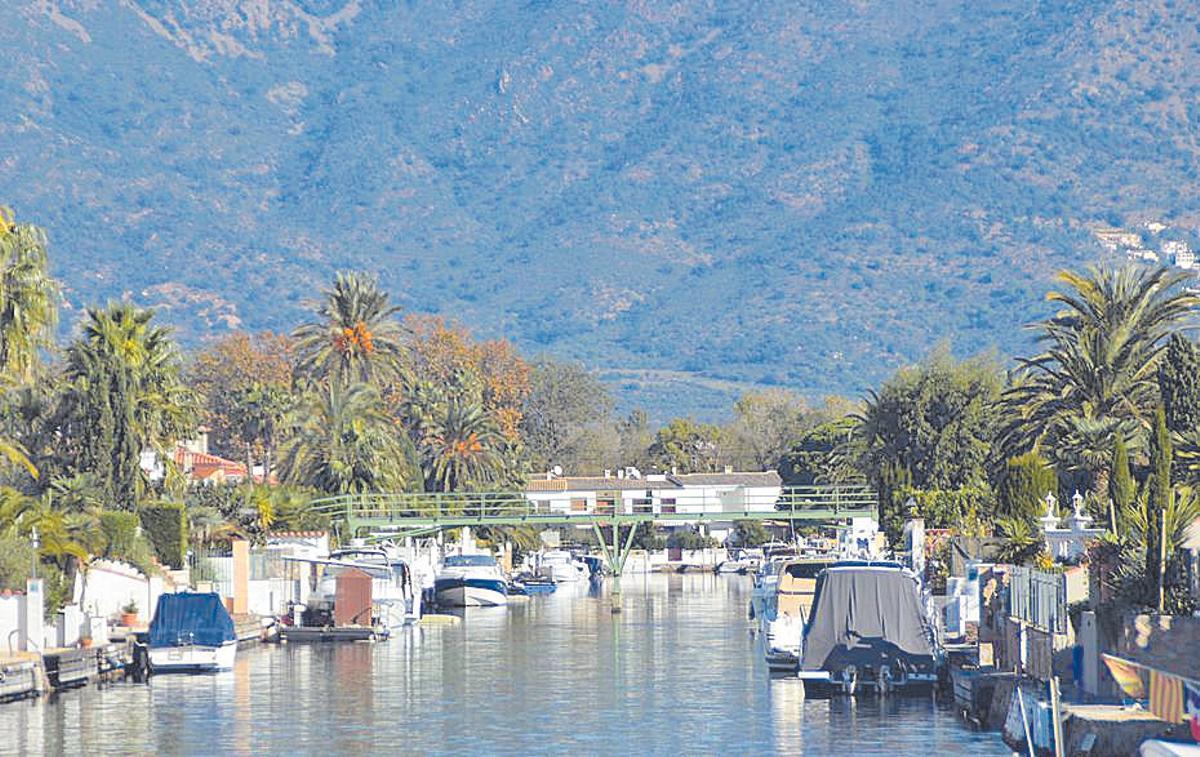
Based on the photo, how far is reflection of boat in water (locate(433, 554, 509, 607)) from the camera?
10112 centimetres

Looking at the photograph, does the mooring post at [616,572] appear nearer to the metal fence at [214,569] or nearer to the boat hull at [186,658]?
the metal fence at [214,569]

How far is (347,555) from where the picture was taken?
88438mm

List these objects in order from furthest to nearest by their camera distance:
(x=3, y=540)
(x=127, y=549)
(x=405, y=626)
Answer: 1. (x=405, y=626)
2. (x=127, y=549)
3. (x=3, y=540)

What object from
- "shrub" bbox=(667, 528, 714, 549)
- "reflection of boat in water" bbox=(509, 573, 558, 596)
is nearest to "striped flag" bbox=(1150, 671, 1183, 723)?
"reflection of boat in water" bbox=(509, 573, 558, 596)

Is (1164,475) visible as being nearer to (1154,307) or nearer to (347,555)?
(1154,307)

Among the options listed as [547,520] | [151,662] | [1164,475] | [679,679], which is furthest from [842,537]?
[1164,475]

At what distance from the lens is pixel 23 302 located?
66375 mm

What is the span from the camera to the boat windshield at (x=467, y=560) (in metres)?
105

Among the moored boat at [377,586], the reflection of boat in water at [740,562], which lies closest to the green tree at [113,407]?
the moored boat at [377,586]

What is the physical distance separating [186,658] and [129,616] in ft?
24.4

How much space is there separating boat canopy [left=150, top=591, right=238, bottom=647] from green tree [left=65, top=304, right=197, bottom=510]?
16.6 meters

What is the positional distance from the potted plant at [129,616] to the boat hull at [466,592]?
33.5 meters

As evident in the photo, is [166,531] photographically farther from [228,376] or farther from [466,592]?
[228,376]

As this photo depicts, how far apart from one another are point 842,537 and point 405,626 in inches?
742
